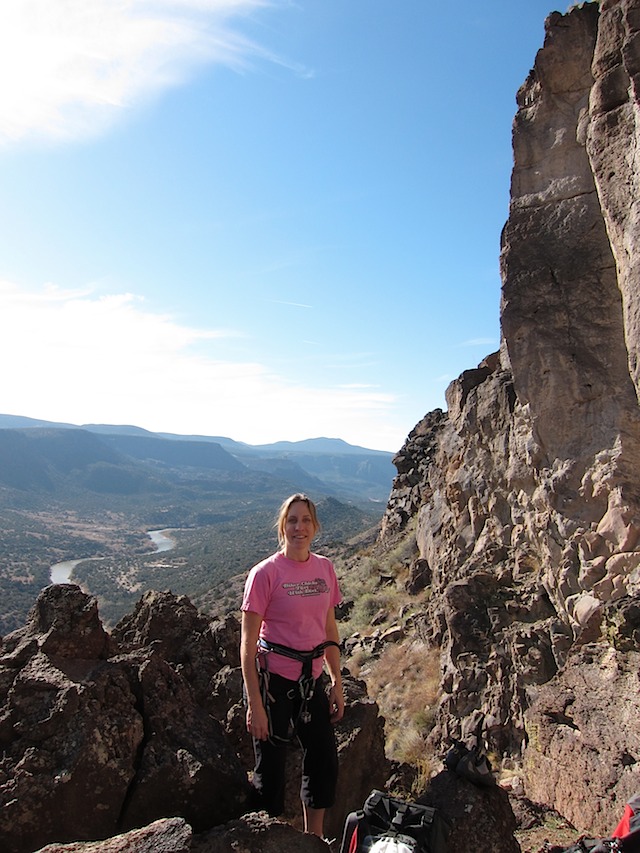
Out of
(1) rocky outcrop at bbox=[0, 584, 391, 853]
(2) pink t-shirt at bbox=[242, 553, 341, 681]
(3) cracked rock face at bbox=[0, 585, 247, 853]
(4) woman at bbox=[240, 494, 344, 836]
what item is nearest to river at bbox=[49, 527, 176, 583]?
(1) rocky outcrop at bbox=[0, 584, 391, 853]

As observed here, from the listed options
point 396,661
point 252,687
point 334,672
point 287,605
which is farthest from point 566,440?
point 396,661

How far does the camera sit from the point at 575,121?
988 centimetres

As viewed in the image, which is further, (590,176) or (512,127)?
(512,127)

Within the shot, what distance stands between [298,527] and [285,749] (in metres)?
1.57

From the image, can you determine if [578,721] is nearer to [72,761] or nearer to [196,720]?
[196,720]

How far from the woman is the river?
80.0 meters

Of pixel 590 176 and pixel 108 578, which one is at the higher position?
pixel 590 176

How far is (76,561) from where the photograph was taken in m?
110

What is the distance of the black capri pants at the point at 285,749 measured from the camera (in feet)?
12.9

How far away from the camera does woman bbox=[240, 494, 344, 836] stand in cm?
392

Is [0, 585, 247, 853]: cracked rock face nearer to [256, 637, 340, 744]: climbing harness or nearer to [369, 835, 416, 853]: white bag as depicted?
[256, 637, 340, 744]: climbing harness

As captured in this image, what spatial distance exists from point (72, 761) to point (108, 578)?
8991 cm

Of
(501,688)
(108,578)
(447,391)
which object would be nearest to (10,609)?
(108,578)

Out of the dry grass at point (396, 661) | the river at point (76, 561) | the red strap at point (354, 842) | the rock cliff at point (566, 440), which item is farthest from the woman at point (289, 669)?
the river at point (76, 561)
